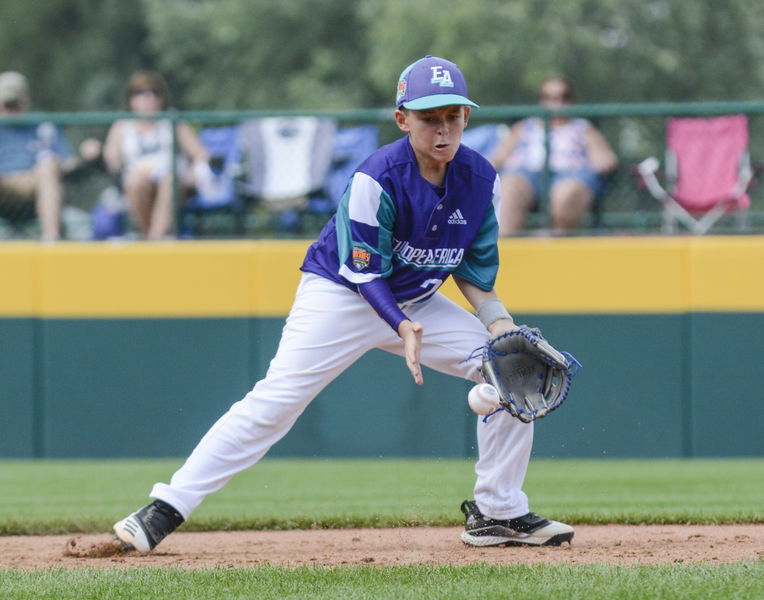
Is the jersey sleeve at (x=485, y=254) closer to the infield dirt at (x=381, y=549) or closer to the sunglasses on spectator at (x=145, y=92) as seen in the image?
the infield dirt at (x=381, y=549)

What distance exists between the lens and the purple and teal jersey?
16.0 feet

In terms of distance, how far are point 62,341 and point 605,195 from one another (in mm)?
4149

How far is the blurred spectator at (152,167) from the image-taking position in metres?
9.18

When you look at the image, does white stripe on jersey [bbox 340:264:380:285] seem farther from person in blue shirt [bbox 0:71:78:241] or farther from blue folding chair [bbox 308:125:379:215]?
person in blue shirt [bbox 0:71:78:241]

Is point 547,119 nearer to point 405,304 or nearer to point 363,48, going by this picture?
point 405,304

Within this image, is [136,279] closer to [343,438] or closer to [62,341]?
[62,341]

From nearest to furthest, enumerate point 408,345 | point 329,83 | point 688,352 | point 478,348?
point 408,345 < point 478,348 < point 688,352 < point 329,83

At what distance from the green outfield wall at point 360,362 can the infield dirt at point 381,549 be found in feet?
9.55

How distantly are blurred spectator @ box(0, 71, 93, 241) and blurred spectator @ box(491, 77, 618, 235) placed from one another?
3.17m

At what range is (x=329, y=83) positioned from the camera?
32750 mm

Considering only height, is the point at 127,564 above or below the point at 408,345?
below

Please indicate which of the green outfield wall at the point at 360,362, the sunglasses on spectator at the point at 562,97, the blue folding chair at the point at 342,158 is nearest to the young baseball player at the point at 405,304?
the green outfield wall at the point at 360,362

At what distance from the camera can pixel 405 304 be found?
525cm

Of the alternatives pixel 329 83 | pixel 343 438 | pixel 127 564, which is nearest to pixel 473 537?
pixel 127 564
